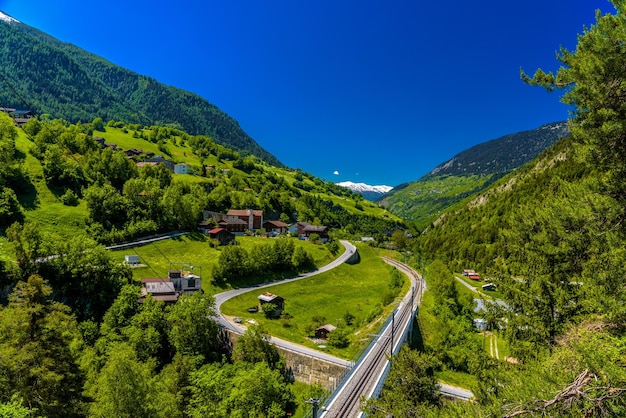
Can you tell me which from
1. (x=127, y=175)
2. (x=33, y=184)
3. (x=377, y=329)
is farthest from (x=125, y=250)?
(x=377, y=329)

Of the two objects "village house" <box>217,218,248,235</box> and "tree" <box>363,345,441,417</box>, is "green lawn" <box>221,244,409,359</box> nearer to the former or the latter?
"tree" <box>363,345,441,417</box>

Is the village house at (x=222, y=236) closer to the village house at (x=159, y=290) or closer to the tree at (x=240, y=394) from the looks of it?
the village house at (x=159, y=290)

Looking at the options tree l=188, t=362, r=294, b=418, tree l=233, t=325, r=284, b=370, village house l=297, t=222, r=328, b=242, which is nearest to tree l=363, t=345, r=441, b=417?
tree l=188, t=362, r=294, b=418

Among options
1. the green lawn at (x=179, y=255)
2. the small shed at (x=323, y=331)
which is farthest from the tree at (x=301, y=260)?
the small shed at (x=323, y=331)

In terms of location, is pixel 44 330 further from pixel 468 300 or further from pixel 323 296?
pixel 468 300

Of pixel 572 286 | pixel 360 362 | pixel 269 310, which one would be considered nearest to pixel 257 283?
pixel 269 310
